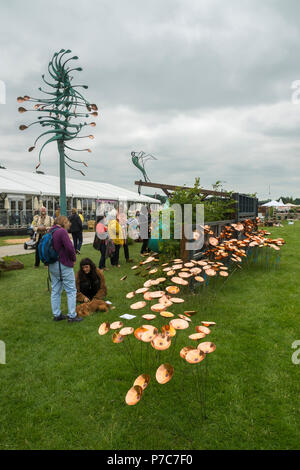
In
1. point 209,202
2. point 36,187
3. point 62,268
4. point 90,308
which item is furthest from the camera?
point 36,187

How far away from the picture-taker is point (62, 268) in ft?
15.8

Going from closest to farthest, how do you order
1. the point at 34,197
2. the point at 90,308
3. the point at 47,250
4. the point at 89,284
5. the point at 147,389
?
the point at 147,389
the point at 47,250
the point at 90,308
the point at 89,284
the point at 34,197

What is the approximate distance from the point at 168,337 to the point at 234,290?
4.36 metres

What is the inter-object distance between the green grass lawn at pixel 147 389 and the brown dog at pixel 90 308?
0.18 m

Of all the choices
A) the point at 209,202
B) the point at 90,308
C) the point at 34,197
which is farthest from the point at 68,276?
the point at 34,197

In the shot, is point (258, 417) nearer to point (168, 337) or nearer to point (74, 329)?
point (168, 337)

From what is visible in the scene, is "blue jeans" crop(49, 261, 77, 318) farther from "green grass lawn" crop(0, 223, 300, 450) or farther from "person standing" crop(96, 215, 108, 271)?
"person standing" crop(96, 215, 108, 271)

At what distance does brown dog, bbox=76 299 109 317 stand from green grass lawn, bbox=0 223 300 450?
180 mm

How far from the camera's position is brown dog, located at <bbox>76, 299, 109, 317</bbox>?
5176mm

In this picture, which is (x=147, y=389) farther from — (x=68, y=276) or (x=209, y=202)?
(x=209, y=202)

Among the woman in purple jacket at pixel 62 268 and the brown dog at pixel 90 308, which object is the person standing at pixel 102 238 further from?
the woman in purple jacket at pixel 62 268

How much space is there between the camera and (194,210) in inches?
269

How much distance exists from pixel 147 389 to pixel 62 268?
253 centimetres

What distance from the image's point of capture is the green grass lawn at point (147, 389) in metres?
2.40
